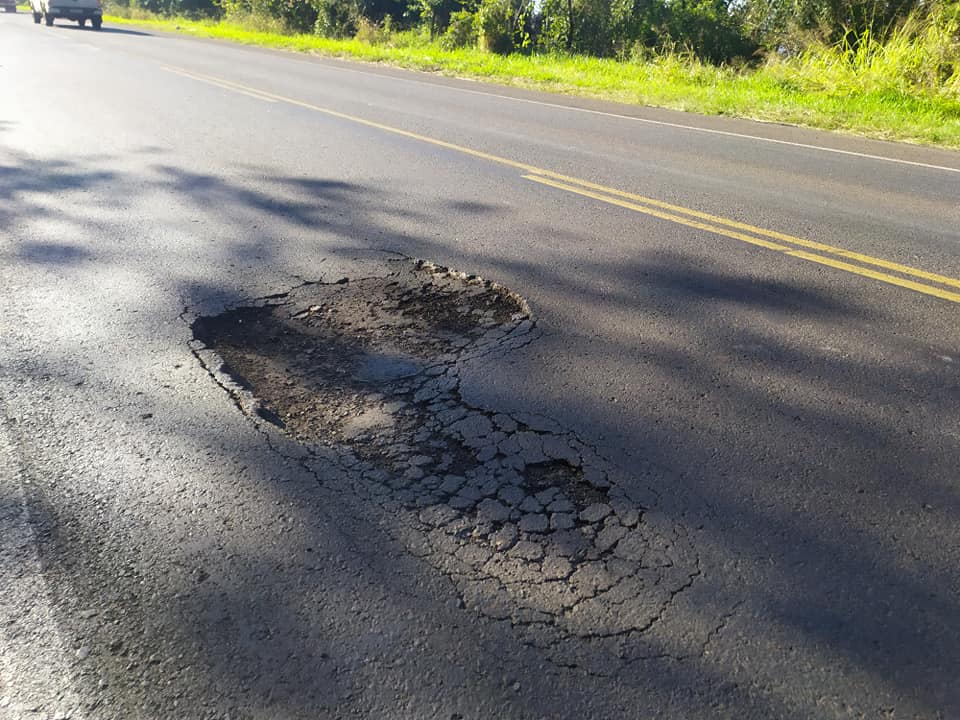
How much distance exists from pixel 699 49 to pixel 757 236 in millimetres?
17876

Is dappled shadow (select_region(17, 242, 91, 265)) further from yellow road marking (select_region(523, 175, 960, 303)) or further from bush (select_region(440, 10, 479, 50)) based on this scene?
bush (select_region(440, 10, 479, 50))

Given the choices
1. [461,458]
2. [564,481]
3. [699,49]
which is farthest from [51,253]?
[699,49]

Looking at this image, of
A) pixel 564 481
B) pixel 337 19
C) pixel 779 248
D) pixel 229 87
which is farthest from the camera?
pixel 337 19

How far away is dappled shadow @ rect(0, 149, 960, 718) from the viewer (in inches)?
83.0

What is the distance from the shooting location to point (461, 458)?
9.96 ft

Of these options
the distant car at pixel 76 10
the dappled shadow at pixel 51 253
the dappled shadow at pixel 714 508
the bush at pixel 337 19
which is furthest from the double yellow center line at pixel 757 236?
the distant car at pixel 76 10

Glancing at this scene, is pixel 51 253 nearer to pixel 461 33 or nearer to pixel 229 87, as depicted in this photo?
pixel 229 87

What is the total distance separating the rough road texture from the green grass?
894 cm

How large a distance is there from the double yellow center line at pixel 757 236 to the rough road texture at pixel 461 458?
213 centimetres

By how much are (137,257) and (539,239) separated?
8.74 feet

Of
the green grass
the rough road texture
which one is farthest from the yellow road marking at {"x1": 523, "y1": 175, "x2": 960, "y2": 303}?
the green grass

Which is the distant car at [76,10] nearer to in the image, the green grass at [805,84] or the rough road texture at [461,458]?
the green grass at [805,84]

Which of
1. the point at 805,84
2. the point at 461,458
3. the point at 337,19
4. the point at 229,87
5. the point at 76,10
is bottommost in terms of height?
the point at 461,458

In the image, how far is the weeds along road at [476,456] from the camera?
6.94 ft
